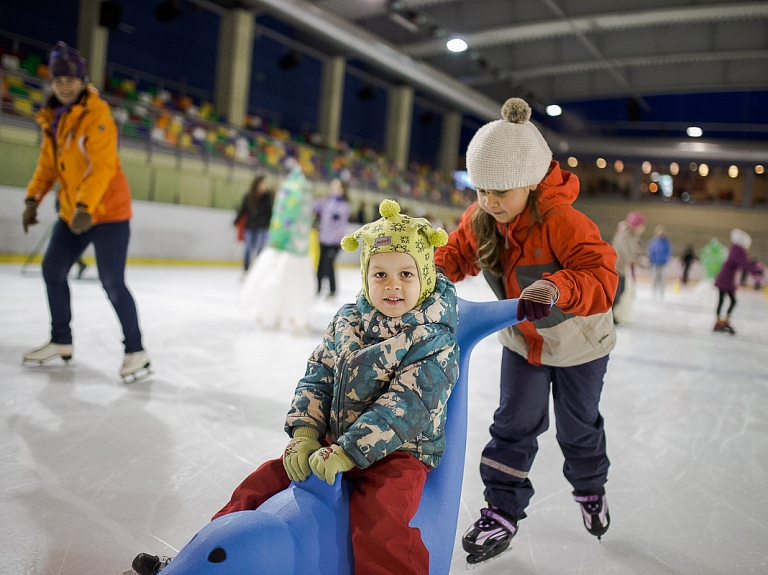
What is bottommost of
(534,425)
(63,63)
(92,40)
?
(534,425)

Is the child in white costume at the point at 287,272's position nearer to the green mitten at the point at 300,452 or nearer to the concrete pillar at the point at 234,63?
the green mitten at the point at 300,452

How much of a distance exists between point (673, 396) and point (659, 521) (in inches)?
75.8

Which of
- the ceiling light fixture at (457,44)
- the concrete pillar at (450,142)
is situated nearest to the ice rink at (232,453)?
the ceiling light fixture at (457,44)

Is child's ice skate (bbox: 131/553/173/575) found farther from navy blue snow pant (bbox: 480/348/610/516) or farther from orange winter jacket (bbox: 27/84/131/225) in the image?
orange winter jacket (bbox: 27/84/131/225)

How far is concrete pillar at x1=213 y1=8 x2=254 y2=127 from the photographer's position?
1395 centimetres

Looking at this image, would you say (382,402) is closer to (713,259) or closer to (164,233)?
(164,233)

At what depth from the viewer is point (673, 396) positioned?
3.62 meters

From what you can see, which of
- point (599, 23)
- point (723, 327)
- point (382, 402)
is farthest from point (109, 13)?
point (382, 402)

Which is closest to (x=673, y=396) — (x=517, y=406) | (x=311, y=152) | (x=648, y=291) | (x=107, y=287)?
(x=517, y=406)

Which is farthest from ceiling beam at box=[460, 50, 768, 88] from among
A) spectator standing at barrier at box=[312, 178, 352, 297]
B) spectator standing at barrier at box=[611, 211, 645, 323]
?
spectator standing at barrier at box=[312, 178, 352, 297]

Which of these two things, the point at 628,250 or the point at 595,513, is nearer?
the point at 595,513

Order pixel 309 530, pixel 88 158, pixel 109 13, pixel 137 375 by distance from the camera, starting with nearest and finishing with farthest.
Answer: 1. pixel 309 530
2. pixel 88 158
3. pixel 137 375
4. pixel 109 13

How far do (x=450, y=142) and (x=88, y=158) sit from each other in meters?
21.1

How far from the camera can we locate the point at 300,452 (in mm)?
1092
